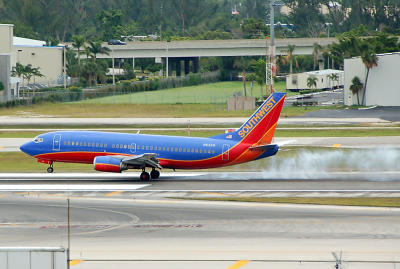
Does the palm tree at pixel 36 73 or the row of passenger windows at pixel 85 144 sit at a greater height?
the palm tree at pixel 36 73

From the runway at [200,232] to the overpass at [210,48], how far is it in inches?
5104

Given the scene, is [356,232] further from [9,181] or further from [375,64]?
[375,64]

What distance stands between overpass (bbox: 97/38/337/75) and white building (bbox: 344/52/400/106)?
57.6 m

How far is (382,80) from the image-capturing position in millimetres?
108125

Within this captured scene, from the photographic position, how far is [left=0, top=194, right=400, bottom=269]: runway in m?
28.6

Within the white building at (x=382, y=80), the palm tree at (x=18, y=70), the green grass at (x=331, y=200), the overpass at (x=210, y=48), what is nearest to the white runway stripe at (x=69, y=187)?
the green grass at (x=331, y=200)

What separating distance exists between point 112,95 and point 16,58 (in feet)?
88.5

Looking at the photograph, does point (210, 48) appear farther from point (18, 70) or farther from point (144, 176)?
point (144, 176)

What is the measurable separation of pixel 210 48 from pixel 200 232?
141 metres

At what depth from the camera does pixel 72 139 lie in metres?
51.0

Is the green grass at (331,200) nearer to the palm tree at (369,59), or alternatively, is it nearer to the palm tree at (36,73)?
the palm tree at (369,59)

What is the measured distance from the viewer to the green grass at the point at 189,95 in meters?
130

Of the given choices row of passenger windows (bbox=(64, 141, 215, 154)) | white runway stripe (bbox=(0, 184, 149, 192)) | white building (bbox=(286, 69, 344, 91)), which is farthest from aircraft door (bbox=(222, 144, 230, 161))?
white building (bbox=(286, 69, 344, 91))

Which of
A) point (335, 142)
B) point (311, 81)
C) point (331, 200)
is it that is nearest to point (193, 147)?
point (331, 200)
